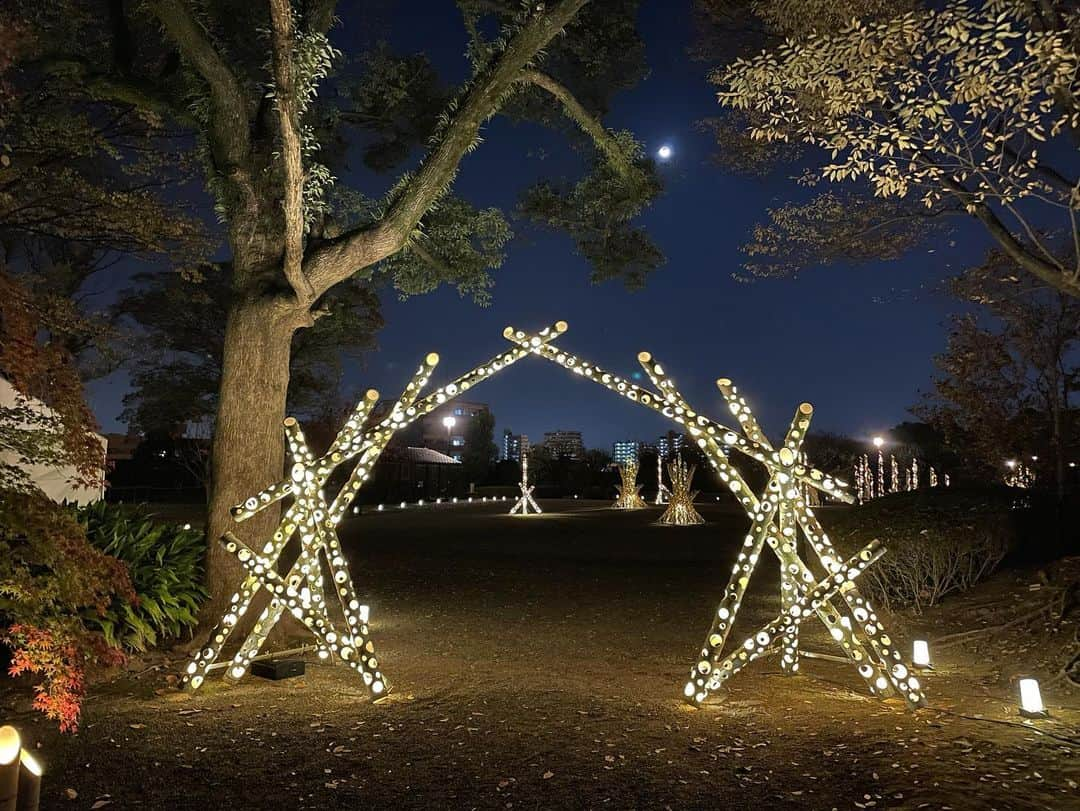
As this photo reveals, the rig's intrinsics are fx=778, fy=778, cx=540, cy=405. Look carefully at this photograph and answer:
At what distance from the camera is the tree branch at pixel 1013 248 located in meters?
6.80

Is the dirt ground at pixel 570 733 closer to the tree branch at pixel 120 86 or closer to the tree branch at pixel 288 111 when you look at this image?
the tree branch at pixel 288 111

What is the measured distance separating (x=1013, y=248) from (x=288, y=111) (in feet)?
20.8

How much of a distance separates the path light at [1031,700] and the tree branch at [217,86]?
7.23 metres

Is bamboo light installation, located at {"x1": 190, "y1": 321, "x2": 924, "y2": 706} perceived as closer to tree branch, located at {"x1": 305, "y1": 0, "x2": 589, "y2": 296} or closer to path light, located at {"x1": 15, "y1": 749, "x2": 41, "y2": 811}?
tree branch, located at {"x1": 305, "y1": 0, "x2": 589, "y2": 296}

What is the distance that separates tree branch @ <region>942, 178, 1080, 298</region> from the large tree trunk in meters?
6.26

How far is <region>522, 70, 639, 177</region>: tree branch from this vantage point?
7.64 meters

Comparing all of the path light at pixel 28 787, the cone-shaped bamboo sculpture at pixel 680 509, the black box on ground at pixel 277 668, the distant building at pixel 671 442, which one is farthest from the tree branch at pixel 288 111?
the distant building at pixel 671 442

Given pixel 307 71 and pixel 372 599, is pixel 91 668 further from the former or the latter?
pixel 372 599

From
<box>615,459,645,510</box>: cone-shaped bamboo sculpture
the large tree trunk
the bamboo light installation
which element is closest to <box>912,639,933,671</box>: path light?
the bamboo light installation

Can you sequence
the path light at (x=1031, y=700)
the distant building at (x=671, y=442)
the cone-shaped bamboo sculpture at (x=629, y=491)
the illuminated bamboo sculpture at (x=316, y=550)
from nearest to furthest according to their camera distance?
the path light at (x=1031, y=700) → the illuminated bamboo sculpture at (x=316, y=550) → the cone-shaped bamboo sculpture at (x=629, y=491) → the distant building at (x=671, y=442)

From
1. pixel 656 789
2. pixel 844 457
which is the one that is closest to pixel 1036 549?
pixel 656 789

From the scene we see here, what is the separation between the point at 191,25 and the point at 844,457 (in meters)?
42.8

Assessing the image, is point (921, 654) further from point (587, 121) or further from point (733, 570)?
point (587, 121)

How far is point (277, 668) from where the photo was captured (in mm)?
5770
